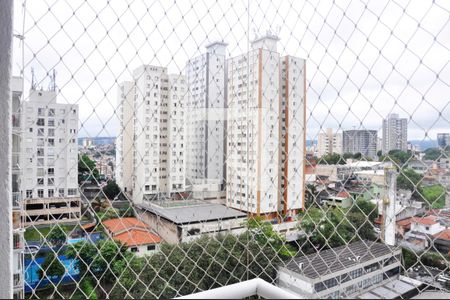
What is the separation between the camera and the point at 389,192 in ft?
2.79

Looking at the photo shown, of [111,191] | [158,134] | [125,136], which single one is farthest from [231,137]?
[111,191]

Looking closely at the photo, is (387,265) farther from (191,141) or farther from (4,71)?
(4,71)

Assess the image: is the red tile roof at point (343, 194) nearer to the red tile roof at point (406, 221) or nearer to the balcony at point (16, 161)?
the red tile roof at point (406, 221)

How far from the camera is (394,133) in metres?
0.85

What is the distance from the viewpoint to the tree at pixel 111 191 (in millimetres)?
834

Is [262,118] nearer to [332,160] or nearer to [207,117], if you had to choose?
[207,117]

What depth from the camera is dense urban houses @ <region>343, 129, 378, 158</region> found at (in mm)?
885

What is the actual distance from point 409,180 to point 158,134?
0.75m

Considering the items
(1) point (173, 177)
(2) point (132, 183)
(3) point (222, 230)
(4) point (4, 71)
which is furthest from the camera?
(3) point (222, 230)

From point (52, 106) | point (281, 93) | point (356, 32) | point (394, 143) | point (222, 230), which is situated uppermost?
point (356, 32)

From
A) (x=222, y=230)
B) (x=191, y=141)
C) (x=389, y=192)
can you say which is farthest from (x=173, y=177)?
(x=389, y=192)

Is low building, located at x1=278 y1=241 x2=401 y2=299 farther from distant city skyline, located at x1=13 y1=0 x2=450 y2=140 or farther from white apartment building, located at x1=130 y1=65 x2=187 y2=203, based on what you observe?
white apartment building, located at x1=130 y1=65 x2=187 y2=203

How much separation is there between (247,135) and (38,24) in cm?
71

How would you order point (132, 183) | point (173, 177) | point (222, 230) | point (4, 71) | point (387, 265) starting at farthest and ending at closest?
point (222, 230) < point (173, 177) < point (132, 183) < point (387, 265) < point (4, 71)
